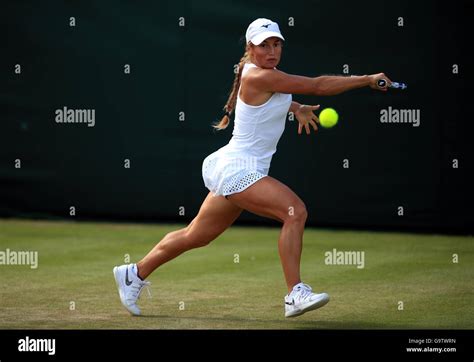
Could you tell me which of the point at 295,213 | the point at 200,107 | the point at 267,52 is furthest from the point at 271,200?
the point at 200,107

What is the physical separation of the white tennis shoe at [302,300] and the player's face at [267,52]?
1406mm

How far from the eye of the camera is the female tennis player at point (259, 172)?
6.26 metres

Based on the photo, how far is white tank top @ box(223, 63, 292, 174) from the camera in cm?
648

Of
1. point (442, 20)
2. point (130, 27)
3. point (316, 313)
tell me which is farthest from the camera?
point (130, 27)

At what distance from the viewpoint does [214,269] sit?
348 inches

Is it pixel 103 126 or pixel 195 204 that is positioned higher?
pixel 103 126

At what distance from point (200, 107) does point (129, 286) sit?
16.7ft

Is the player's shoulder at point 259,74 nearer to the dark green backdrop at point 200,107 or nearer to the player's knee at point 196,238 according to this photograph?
the player's knee at point 196,238

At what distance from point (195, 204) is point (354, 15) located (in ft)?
9.01

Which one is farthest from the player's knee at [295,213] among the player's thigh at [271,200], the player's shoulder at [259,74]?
the player's shoulder at [259,74]

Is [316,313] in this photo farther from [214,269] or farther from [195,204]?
[195,204]

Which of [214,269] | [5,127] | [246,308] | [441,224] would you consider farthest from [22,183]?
[246,308]

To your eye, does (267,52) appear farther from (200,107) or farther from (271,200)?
(200,107)

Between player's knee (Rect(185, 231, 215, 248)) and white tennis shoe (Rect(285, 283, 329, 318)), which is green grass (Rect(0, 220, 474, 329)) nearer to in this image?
white tennis shoe (Rect(285, 283, 329, 318))
